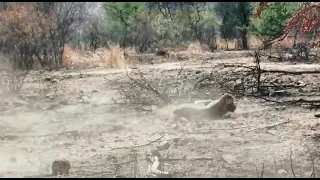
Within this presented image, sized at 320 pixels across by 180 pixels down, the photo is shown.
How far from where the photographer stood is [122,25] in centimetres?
3194

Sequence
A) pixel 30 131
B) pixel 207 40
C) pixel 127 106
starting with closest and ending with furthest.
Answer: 1. pixel 30 131
2. pixel 127 106
3. pixel 207 40

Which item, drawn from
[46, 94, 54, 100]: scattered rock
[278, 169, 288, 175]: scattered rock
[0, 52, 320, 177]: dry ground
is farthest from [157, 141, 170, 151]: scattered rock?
[46, 94, 54, 100]: scattered rock

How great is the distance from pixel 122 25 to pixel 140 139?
24706 mm

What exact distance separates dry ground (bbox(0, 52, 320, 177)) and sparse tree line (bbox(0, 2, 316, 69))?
16.1ft

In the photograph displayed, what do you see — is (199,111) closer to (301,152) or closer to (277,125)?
(277,125)

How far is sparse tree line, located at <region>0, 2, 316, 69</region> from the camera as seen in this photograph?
22516 mm

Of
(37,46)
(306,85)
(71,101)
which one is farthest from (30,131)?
(37,46)

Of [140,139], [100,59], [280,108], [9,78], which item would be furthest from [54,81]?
[140,139]

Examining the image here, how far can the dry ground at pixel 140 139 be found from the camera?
614cm

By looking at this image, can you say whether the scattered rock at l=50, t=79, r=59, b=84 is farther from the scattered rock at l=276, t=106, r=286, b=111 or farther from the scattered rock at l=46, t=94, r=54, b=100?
the scattered rock at l=276, t=106, r=286, b=111

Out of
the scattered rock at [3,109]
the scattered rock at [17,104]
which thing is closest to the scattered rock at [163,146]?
the scattered rock at [3,109]

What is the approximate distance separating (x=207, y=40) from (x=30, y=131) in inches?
1031

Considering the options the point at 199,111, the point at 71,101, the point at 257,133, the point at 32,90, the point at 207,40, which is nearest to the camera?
the point at 257,133

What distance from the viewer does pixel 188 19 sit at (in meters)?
36.0
